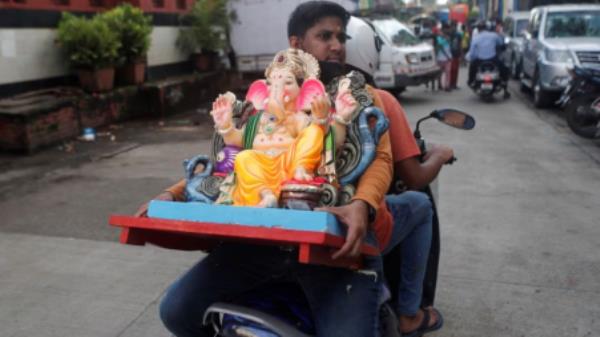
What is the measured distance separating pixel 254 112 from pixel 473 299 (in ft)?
7.25

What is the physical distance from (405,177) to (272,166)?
691 millimetres

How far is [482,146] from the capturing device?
866 cm

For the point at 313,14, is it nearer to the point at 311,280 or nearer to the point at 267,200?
the point at 267,200

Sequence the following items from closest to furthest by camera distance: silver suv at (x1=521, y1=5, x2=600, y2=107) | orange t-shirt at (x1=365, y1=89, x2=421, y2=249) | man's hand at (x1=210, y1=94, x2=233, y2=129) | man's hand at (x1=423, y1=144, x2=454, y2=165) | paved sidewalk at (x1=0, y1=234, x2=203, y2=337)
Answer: man's hand at (x1=210, y1=94, x2=233, y2=129) < orange t-shirt at (x1=365, y1=89, x2=421, y2=249) < man's hand at (x1=423, y1=144, x2=454, y2=165) < paved sidewalk at (x1=0, y1=234, x2=203, y2=337) < silver suv at (x1=521, y1=5, x2=600, y2=107)

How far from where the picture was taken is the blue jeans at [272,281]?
206cm

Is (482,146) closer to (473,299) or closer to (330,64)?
(473,299)

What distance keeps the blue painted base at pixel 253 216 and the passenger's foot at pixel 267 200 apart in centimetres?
15

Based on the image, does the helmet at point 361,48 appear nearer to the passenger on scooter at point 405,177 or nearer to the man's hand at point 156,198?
the passenger on scooter at point 405,177

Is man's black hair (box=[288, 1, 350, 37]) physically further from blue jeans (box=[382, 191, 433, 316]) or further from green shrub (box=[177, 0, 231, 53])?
green shrub (box=[177, 0, 231, 53])

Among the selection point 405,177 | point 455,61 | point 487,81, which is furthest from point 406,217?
point 455,61

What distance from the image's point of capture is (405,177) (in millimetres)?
2578

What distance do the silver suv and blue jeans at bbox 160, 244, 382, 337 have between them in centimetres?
1015

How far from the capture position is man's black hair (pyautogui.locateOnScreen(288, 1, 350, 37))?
253cm

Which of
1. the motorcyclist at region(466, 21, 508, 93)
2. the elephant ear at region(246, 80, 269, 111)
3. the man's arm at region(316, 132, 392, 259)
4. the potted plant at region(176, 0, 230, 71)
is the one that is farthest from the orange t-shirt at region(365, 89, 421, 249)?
the motorcyclist at region(466, 21, 508, 93)
